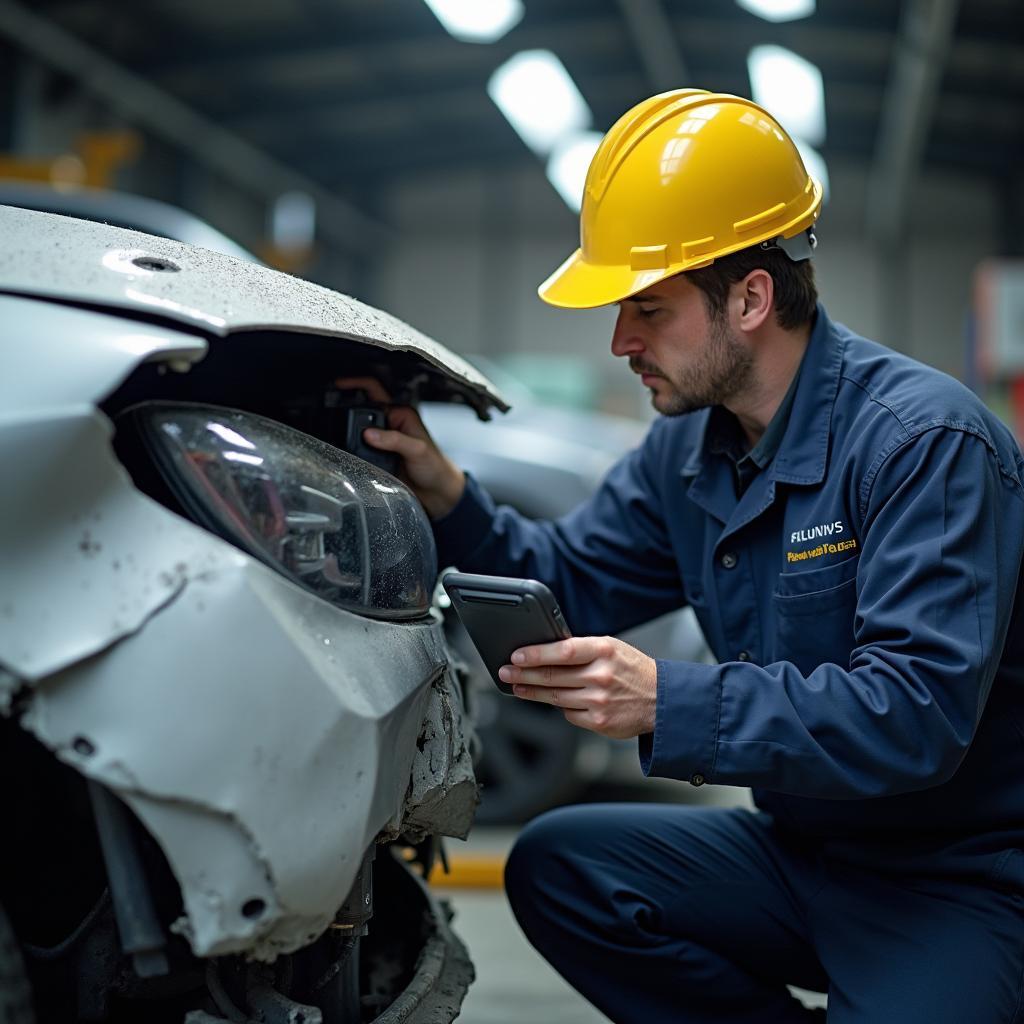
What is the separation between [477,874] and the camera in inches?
119

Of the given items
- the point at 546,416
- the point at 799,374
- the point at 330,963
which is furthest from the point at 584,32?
the point at 330,963

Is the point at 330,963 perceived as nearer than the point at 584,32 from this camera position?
Yes

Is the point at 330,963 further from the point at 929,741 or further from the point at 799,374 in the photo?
the point at 799,374

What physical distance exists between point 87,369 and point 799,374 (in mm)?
1042

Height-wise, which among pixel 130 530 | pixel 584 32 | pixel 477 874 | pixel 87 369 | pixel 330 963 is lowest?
pixel 477 874

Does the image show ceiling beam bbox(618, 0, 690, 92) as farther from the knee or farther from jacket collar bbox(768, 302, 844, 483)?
the knee

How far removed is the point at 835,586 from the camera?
156 centimetres

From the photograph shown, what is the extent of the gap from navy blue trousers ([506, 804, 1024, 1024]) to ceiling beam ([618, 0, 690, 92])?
6.91 meters

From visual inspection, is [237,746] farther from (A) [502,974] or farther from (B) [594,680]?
(A) [502,974]

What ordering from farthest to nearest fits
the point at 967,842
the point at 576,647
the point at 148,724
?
the point at 967,842, the point at 576,647, the point at 148,724

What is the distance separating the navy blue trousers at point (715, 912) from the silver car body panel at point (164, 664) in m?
0.79

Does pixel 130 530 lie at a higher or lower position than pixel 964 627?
higher

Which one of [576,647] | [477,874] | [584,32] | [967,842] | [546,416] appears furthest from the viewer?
[584,32]

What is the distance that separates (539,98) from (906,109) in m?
2.93
